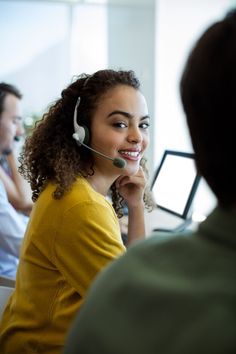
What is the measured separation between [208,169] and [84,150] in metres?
0.78

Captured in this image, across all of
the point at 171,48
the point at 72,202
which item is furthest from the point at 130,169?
the point at 171,48

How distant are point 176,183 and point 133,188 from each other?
576 mm

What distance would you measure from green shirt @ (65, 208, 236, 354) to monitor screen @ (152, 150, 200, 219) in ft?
4.67

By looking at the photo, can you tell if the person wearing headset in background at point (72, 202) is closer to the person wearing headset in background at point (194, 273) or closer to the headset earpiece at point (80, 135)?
the headset earpiece at point (80, 135)

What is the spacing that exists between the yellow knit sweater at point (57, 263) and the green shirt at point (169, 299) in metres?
0.42

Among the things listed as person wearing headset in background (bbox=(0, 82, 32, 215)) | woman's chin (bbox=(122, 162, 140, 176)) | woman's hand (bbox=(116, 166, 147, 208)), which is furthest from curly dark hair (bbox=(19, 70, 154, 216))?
person wearing headset in background (bbox=(0, 82, 32, 215))

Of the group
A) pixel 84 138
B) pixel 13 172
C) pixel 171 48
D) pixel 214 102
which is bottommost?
pixel 13 172

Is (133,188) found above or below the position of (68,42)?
below

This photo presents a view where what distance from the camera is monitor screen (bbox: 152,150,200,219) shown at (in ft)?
6.60

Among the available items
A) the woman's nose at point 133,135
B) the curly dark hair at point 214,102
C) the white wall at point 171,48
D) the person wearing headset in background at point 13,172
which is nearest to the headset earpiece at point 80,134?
the woman's nose at point 133,135

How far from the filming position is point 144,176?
1.58 meters

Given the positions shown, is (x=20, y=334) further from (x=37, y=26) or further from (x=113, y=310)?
(x=37, y=26)

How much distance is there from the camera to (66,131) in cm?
134

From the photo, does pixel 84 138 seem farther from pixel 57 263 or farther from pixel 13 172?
pixel 13 172
